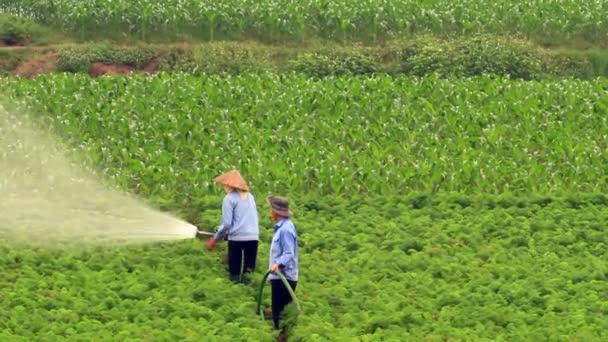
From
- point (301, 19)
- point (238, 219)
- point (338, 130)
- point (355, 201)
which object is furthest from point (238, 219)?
point (301, 19)

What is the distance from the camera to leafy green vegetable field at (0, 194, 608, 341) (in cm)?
1502

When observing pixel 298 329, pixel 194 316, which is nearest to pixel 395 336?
pixel 298 329

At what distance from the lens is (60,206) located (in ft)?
62.8

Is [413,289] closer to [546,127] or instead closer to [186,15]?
[546,127]

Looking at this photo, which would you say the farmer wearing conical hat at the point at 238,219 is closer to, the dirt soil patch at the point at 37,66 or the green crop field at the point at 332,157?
the green crop field at the point at 332,157

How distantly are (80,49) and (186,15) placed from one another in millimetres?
2511

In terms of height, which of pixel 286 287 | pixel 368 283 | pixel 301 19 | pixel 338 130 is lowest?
pixel 368 283

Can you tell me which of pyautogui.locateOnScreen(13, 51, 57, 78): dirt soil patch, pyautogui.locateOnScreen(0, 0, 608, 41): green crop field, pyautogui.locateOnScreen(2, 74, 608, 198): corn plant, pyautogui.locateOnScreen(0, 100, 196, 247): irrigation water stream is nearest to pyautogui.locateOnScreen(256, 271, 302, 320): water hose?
pyautogui.locateOnScreen(0, 100, 196, 247): irrigation water stream

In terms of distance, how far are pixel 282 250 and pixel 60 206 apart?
4655 millimetres

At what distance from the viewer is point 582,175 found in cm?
2214

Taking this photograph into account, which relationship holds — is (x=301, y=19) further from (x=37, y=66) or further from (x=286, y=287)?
(x=286, y=287)

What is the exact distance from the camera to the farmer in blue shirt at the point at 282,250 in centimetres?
1527

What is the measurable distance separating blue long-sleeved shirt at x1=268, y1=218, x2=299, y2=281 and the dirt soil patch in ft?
51.2

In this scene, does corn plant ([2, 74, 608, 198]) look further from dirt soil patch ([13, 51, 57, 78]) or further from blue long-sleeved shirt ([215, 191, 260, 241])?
blue long-sleeved shirt ([215, 191, 260, 241])
